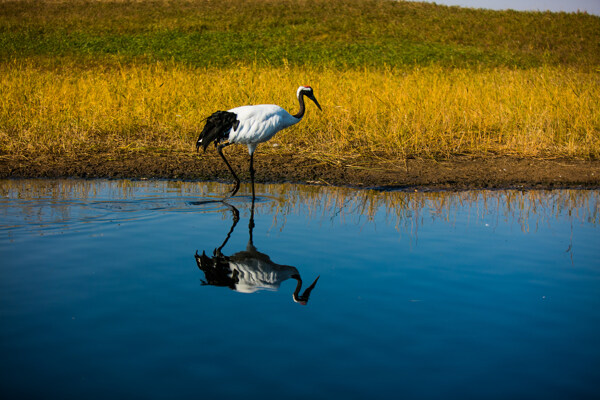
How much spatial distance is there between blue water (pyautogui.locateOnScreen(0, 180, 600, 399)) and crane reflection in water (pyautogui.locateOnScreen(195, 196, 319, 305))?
16 mm

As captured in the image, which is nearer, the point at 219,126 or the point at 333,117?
the point at 219,126

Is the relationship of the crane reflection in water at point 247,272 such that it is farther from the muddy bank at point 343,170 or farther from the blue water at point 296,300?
the muddy bank at point 343,170

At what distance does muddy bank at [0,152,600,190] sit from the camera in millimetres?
7832

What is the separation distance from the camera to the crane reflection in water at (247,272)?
13.6 ft

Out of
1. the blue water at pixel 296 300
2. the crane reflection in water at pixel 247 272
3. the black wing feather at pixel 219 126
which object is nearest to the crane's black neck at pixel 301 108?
the black wing feather at pixel 219 126

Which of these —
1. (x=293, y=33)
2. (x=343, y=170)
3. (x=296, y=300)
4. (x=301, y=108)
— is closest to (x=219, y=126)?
(x=301, y=108)

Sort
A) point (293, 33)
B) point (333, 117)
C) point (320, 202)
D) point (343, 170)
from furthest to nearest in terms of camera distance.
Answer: point (293, 33) → point (333, 117) → point (343, 170) → point (320, 202)

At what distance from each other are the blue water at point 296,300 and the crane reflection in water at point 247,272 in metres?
0.02

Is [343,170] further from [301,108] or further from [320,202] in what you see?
[320,202]

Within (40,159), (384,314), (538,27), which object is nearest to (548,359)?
(384,314)

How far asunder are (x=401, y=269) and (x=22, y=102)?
8.72 meters

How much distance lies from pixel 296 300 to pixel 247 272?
2.20 ft

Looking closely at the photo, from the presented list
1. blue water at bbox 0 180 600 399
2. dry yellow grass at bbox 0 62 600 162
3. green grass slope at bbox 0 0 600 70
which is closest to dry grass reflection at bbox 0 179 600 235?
blue water at bbox 0 180 600 399

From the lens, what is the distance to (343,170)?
27.4 ft
